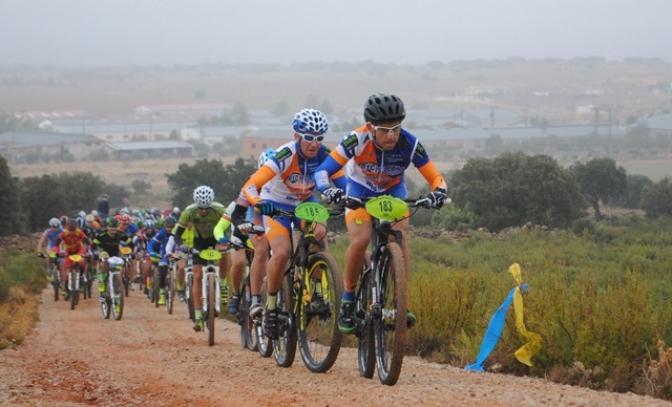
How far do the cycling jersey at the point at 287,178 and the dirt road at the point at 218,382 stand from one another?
5.61 ft

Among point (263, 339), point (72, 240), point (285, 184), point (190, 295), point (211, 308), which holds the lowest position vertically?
point (72, 240)

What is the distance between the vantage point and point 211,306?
15.0 metres

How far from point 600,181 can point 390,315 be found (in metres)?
58.2

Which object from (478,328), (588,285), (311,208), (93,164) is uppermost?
(311,208)

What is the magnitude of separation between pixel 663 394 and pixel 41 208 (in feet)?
206

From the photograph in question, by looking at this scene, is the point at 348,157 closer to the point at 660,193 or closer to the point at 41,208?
the point at 660,193

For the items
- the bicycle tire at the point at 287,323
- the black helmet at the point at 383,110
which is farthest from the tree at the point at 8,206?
the black helmet at the point at 383,110

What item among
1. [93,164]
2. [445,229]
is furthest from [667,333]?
[93,164]

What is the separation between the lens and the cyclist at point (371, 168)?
979cm

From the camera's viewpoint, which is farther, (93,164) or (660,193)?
(93,164)

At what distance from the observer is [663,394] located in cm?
973

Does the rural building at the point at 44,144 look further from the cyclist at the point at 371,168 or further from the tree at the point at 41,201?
the cyclist at the point at 371,168

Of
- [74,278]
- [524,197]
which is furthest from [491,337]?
[524,197]

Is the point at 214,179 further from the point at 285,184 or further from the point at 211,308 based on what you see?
the point at 285,184
